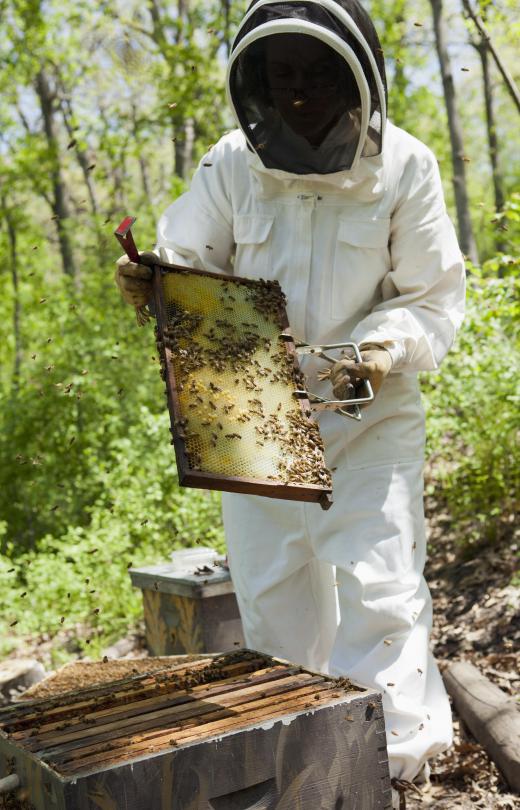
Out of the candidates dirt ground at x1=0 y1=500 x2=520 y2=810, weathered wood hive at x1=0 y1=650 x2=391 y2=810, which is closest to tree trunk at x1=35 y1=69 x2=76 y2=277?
dirt ground at x1=0 y1=500 x2=520 y2=810

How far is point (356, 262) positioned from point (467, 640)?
97.8 inches

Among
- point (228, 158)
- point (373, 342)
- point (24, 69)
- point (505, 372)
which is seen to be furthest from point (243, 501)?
point (24, 69)

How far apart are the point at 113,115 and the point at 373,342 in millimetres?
10335

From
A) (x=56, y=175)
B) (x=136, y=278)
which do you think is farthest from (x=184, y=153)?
(x=136, y=278)

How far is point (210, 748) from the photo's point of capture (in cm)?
194

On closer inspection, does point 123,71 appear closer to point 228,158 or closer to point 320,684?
point 228,158

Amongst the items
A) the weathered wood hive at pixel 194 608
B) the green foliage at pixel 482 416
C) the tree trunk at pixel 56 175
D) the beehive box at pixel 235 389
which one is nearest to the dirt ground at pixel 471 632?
the green foliage at pixel 482 416

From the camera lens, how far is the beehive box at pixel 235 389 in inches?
91.7

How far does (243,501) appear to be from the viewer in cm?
298

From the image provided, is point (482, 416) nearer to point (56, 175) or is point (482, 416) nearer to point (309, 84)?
point (309, 84)

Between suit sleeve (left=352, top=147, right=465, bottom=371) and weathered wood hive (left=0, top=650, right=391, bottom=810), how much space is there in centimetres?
113

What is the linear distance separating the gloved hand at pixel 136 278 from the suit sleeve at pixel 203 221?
0.31 metres

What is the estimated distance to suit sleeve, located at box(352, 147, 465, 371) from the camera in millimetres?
2838

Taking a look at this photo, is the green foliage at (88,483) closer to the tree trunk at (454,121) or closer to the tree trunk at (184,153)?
the tree trunk at (184,153)
